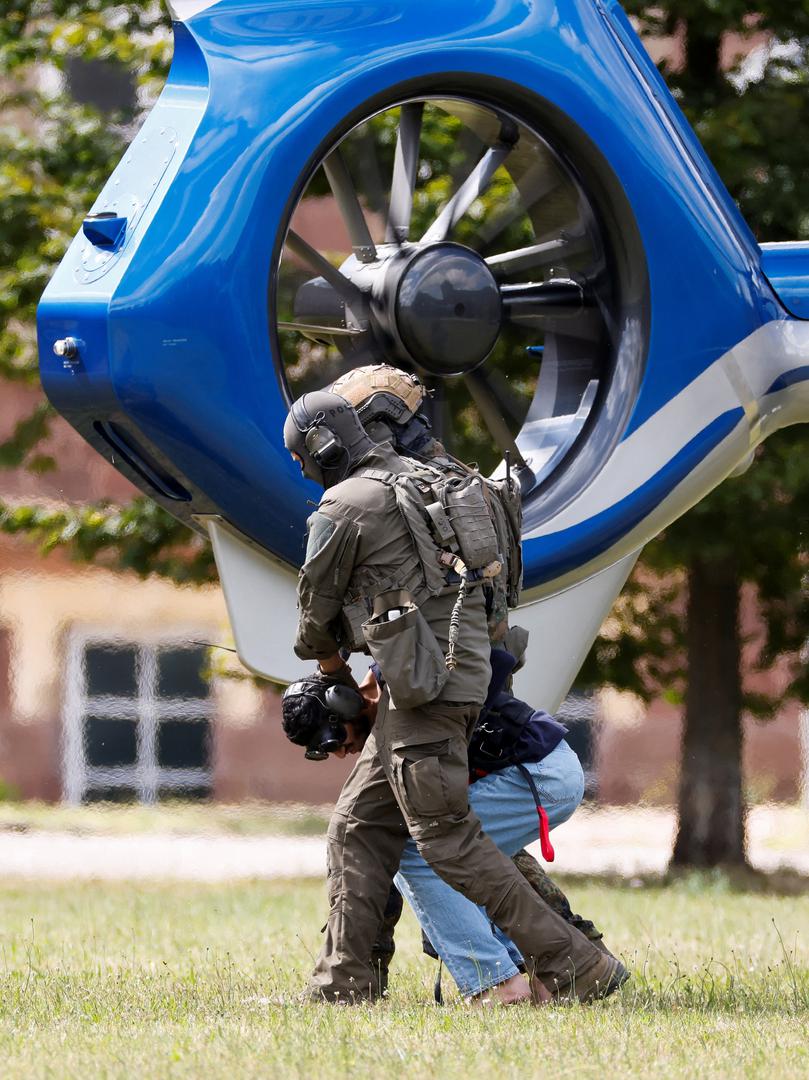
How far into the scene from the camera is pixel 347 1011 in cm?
441

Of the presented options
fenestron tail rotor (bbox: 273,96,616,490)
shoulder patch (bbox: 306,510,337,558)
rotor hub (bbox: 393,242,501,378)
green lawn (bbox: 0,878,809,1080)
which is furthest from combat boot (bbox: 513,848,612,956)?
rotor hub (bbox: 393,242,501,378)


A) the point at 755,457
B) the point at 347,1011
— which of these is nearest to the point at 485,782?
the point at 347,1011

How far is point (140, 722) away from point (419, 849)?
428 inches

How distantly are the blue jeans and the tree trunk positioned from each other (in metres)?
5.87

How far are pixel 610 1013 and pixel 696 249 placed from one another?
295 cm

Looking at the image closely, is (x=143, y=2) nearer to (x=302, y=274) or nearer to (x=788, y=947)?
(x=302, y=274)

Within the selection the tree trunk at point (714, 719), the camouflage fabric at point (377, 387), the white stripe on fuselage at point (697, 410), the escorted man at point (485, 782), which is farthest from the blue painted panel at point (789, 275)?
the tree trunk at point (714, 719)

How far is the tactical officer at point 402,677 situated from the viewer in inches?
172

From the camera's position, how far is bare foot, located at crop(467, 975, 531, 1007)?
4.59 metres

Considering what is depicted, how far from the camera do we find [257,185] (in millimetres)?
5363

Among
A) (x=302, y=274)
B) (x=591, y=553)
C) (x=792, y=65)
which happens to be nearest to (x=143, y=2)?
(x=792, y=65)

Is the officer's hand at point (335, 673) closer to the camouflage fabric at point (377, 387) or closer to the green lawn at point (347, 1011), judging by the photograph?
the camouflage fabric at point (377, 387)

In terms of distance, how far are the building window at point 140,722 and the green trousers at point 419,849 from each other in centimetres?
1005

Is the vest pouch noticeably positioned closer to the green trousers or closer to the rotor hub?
the green trousers
